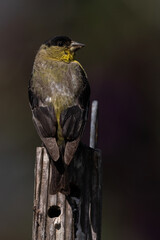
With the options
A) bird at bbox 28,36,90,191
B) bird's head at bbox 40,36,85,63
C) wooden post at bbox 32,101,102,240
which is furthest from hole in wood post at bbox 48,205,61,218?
bird's head at bbox 40,36,85,63

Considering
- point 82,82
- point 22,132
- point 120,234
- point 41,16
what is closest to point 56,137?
point 82,82

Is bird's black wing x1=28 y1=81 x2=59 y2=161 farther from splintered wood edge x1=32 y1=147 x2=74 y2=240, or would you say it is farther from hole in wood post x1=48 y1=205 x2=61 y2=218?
hole in wood post x1=48 y1=205 x2=61 y2=218

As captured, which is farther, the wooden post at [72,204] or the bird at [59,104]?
the bird at [59,104]

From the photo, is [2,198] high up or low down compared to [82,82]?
down

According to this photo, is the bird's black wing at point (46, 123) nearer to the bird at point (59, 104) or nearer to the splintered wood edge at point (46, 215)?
the bird at point (59, 104)

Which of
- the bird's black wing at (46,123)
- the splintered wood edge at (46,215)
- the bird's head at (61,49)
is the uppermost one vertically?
the bird's head at (61,49)

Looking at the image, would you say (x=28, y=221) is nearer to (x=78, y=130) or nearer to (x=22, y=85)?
(x=22, y=85)

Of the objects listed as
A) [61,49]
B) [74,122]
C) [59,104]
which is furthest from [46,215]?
[61,49]

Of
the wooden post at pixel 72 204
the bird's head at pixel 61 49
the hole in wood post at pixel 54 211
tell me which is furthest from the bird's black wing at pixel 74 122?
the bird's head at pixel 61 49
